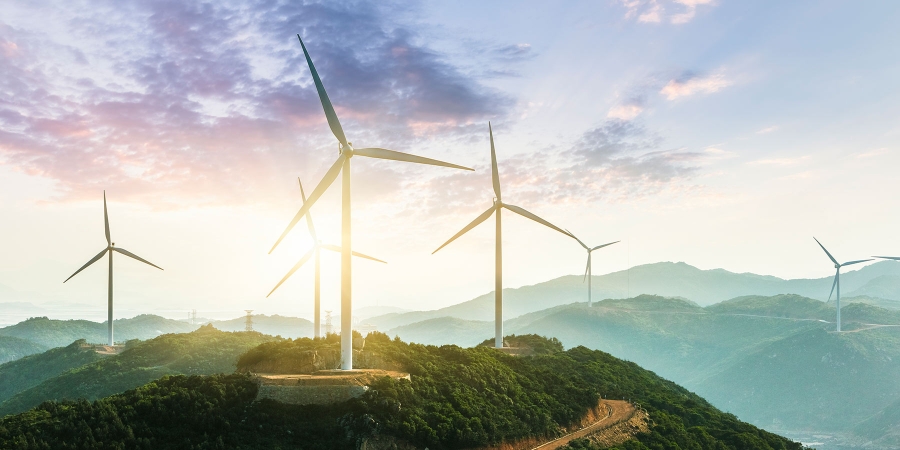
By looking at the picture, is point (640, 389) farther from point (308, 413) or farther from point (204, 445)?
point (204, 445)

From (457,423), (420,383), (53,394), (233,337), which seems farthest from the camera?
(233,337)

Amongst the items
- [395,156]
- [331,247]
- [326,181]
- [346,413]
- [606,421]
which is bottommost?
[606,421]

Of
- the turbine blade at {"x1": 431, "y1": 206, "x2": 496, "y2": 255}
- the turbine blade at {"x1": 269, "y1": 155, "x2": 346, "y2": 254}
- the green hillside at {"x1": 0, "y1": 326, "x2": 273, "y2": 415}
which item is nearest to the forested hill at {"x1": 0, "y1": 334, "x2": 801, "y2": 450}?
the turbine blade at {"x1": 269, "y1": 155, "x2": 346, "y2": 254}

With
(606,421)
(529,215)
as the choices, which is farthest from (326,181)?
(529,215)

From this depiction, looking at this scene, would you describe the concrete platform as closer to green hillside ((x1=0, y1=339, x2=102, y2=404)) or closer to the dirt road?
the dirt road

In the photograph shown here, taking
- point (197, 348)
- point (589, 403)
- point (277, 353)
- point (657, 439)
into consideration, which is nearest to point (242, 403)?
point (277, 353)

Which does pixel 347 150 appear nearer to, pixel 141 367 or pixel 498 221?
pixel 498 221

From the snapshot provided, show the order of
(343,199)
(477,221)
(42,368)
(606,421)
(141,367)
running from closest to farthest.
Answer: (343,199) → (606,421) → (477,221) → (141,367) → (42,368)
